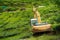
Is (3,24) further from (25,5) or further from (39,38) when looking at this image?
(25,5)

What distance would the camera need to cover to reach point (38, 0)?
21.1m

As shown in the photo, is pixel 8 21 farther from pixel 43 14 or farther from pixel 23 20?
pixel 43 14

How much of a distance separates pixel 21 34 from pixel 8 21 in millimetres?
2945

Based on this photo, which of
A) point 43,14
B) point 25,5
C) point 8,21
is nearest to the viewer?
point 8,21

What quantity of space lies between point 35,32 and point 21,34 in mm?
833

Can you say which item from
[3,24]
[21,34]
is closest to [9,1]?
[3,24]

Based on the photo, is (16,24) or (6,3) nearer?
(16,24)

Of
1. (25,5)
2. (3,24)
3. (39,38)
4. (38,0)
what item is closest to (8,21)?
(3,24)

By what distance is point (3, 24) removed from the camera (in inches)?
551

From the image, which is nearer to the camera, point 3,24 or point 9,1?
point 3,24

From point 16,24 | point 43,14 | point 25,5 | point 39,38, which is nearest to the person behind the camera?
point 39,38

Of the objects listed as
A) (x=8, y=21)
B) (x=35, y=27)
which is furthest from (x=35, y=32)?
(x=8, y=21)

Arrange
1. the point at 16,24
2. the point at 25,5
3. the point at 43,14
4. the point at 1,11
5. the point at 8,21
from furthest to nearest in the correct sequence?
the point at 25,5 → the point at 1,11 → the point at 43,14 → the point at 8,21 → the point at 16,24

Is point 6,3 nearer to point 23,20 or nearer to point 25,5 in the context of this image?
point 25,5
